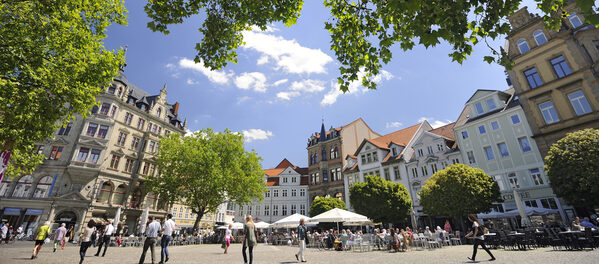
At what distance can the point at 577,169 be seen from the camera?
16000 mm

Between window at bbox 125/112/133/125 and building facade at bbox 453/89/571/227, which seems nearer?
building facade at bbox 453/89/571/227

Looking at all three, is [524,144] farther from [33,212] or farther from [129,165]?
[33,212]

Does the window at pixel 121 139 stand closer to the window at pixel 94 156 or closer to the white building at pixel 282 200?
the window at pixel 94 156

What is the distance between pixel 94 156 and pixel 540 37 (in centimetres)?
5028

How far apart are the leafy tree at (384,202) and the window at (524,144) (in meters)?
11.6

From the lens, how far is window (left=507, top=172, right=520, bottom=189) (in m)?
23.7

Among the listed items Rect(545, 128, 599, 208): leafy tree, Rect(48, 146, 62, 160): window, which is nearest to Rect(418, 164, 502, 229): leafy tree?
Rect(545, 128, 599, 208): leafy tree

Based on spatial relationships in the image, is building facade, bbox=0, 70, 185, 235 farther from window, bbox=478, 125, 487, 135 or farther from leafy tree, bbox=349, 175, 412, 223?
window, bbox=478, 125, 487, 135

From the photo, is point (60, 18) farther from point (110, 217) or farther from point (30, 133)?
point (110, 217)

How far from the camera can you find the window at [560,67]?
22109 millimetres

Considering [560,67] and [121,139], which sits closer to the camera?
[560,67]

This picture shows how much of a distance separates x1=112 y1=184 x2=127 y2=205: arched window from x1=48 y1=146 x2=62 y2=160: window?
24.4 ft

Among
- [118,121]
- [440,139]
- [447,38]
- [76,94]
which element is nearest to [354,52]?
[447,38]

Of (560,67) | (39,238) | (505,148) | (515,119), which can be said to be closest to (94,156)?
(39,238)
